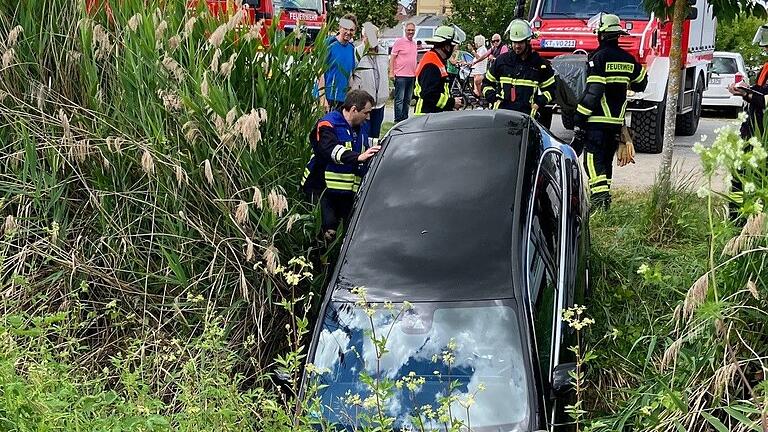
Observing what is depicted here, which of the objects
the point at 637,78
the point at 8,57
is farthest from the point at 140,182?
the point at 637,78

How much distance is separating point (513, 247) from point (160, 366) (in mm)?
1864

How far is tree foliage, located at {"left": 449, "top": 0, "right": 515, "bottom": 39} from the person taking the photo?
25938 mm

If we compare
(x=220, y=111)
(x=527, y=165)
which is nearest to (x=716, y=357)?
(x=527, y=165)

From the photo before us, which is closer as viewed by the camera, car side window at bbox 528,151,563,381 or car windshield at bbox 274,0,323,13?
car side window at bbox 528,151,563,381

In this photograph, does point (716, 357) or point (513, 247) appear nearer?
point (716, 357)

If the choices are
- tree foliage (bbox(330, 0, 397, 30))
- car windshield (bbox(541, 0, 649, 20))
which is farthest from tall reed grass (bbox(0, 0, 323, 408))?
tree foliage (bbox(330, 0, 397, 30))

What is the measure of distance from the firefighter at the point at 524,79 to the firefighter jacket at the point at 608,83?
483 mm

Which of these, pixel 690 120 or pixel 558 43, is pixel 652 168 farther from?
pixel 690 120

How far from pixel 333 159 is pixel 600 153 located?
9.67 ft

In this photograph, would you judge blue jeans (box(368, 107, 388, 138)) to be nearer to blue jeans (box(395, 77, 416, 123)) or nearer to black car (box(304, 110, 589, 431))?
blue jeans (box(395, 77, 416, 123))

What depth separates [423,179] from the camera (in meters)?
4.42

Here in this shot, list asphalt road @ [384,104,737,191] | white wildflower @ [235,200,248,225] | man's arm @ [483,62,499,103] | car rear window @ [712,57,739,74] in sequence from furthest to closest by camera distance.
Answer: car rear window @ [712,57,739,74] → man's arm @ [483,62,499,103] → asphalt road @ [384,104,737,191] → white wildflower @ [235,200,248,225]

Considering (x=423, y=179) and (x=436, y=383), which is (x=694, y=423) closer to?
(x=436, y=383)

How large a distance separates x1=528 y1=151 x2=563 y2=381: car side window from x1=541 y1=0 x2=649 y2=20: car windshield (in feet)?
23.3
